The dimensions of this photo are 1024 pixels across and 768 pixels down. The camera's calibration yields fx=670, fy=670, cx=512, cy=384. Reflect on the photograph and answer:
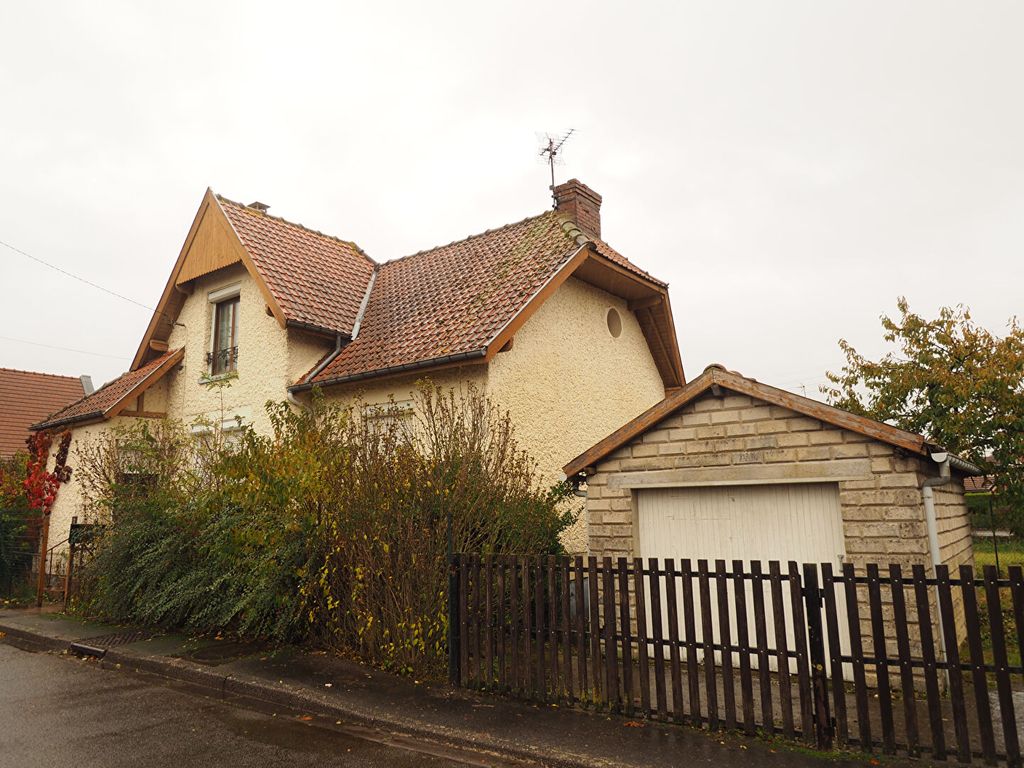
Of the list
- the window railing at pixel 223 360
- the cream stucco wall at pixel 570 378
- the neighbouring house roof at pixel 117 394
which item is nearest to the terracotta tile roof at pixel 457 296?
the cream stucco wall at pixel 570 378

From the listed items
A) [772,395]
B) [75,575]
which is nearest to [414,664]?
[772,395]

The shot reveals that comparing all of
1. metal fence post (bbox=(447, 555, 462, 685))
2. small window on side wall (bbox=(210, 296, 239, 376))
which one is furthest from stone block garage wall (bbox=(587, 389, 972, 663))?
small window on side wall (bbox=(210, 296, 239, 376))

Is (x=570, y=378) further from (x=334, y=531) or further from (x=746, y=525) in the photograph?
(x=334, y=531)

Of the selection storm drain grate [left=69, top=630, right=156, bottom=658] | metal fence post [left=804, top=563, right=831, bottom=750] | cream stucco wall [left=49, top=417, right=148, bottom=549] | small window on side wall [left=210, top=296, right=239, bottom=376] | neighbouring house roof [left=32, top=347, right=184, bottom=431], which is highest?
small window on side wall [left=210, top=296, right=239, bottom=376]

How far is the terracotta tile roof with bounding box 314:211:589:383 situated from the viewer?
995 centimetres

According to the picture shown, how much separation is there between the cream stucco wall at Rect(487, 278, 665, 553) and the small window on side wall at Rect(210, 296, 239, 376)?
6.16 metres

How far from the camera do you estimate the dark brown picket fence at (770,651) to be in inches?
174

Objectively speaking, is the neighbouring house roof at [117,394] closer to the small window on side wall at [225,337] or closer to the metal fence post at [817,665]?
the small window on side wall at [225,337]

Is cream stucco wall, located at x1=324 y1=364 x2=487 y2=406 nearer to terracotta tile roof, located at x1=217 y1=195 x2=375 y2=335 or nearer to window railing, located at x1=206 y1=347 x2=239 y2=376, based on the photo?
terracotta tile roof, located at x1=217 y1=195 x2=375 y2=335

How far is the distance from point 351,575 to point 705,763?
13.1ft

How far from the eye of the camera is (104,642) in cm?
857

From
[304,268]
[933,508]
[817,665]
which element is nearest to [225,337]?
[304,268]

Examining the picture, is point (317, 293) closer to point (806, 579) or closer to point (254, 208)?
point (254, 208)

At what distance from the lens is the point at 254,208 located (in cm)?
1554
